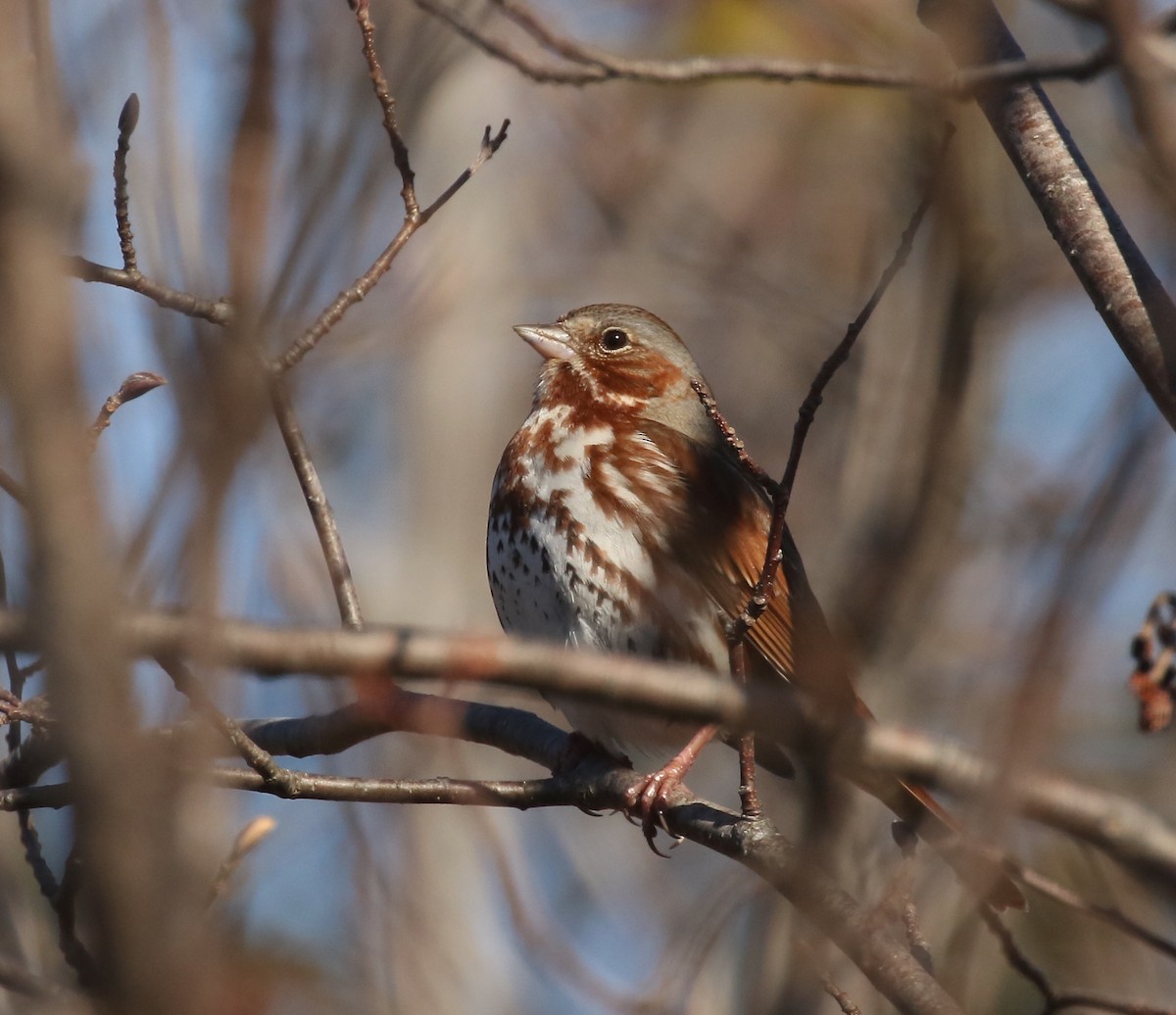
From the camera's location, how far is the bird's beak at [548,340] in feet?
18.6

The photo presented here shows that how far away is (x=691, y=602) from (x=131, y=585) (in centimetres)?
325

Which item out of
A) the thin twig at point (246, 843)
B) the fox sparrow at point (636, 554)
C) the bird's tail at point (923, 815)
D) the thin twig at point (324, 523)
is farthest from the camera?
the fox sparrow at point (636, 554)

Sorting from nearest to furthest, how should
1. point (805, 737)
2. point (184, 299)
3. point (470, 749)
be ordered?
1. point (805, 737)
2. point (184, 299)
3. point (470, 749)

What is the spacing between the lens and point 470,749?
29.0 feet

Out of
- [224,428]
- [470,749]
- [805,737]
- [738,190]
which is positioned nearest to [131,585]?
[224,428]

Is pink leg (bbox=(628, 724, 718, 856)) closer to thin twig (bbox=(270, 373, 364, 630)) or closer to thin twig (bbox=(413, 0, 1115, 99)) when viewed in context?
thin twig (bbox=(270, 373, 364, 630))

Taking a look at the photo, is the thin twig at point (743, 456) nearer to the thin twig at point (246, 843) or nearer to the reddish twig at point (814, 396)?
the reddish twig at point (814, 396)

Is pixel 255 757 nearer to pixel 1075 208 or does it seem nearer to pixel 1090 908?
pixel 1090 908

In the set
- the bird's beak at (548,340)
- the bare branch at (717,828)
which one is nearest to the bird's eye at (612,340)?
the bird's beak at (548,340)

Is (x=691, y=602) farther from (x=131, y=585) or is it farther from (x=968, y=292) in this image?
(x=131, y=585)

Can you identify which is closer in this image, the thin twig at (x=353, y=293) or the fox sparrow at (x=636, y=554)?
the thin twig at (x=353, y=293)

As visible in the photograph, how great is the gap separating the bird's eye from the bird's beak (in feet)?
A: 0.45

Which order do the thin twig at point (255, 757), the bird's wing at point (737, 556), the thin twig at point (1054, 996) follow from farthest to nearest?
the bird's wing at point (737, 556) → the thin twig at point (1054, 996) → the thin twig at point (255, 757)

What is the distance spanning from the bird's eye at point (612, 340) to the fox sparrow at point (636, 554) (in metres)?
0.25
